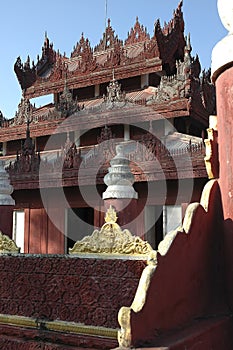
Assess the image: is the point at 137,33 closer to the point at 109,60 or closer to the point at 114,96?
the point at 109,60

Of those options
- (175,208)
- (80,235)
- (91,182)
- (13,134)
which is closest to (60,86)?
(13,134)

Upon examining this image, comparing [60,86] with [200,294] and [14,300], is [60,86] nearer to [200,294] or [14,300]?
[14,300]

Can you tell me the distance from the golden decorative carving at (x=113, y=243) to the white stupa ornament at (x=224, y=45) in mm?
1813

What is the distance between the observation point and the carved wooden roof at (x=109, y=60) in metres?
14.8

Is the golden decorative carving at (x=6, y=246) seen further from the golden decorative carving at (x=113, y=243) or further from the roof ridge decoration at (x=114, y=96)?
the roof ridge decoration at (x=114, y=96)

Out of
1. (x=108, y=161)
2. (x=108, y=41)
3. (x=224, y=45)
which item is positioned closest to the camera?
(x=224, y=45)

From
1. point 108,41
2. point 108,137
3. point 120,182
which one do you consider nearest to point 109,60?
point 108,41

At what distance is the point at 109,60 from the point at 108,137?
572 centimetres

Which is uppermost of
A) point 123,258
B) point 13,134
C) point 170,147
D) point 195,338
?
point 13,134

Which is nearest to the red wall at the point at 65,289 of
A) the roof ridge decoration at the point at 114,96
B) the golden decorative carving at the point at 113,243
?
the golden decorative carving at the point at 113,243

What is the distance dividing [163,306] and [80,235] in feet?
39.9

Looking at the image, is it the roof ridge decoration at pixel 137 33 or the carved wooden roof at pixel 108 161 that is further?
the roof ridge decoration at pixel 137 33

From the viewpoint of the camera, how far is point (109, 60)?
51.5ft

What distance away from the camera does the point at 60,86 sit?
16875mm
